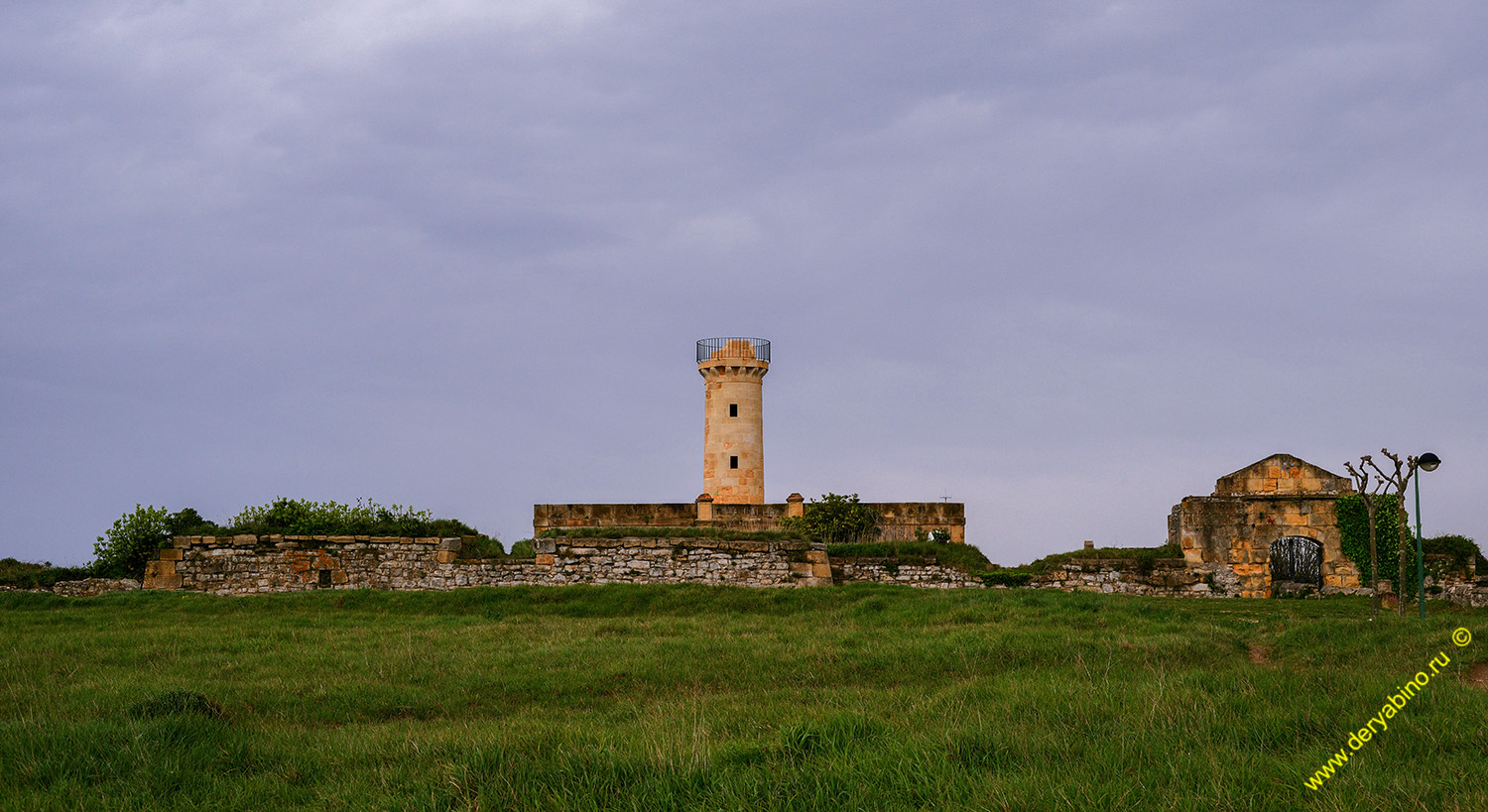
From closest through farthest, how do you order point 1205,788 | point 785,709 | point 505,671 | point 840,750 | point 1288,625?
point 1205,788 < point 840,750 < point 785,709 < point 505,671 < point 1288,625

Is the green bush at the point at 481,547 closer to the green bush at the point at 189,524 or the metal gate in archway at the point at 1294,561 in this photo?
the green bush at the point at 189,524

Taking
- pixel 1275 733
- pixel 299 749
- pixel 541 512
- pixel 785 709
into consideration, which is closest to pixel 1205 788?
pixel 1275 733

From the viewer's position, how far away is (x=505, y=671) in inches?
415

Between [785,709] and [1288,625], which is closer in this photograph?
[785,709]

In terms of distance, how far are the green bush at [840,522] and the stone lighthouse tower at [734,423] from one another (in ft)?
23.1

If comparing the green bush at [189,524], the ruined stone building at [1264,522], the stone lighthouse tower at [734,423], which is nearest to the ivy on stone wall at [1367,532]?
the ruined stone building at [1264,522]

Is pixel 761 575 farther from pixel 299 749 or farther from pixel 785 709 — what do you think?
pixel 299 749

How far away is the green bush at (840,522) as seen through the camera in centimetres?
2797

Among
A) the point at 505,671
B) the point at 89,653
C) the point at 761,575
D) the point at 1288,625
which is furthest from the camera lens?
the point at 761,575

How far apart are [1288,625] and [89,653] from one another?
15.0 metres

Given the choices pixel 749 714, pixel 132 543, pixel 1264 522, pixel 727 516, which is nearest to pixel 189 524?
pixel 132 543

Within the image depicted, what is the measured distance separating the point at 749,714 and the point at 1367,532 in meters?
20.0

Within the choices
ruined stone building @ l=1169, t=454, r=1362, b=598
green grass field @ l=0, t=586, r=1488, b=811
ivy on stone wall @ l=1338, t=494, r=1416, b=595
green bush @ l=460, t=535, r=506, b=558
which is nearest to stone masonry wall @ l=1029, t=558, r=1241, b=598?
ruined stone building @ l=1169, t=454, r=1362, b=598

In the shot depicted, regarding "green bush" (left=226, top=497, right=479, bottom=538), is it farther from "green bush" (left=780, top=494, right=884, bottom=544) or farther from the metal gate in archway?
the metal gate in archway
